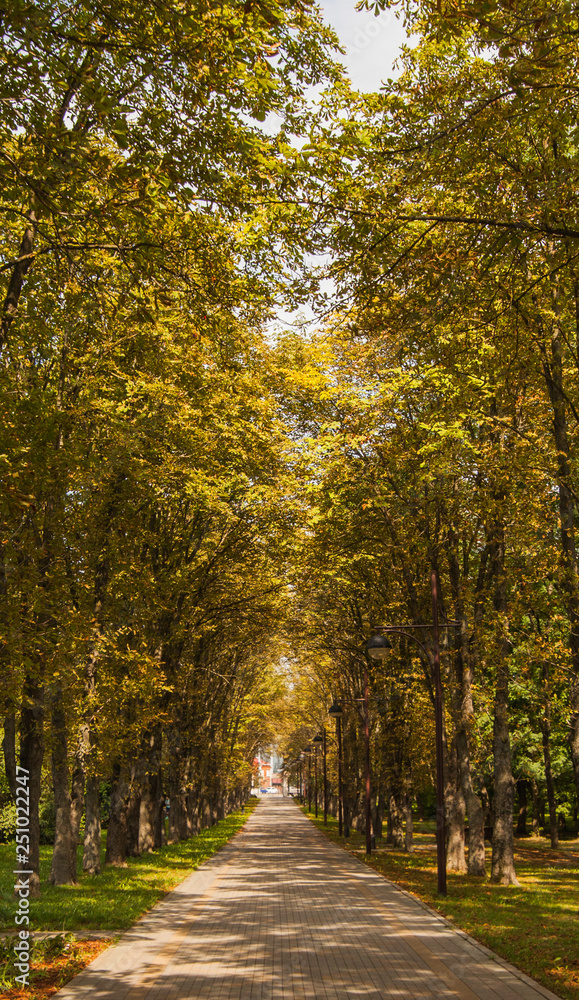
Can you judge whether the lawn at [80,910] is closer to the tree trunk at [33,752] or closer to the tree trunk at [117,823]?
the tree trunk at [117,823]

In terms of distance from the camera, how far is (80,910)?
12547mm

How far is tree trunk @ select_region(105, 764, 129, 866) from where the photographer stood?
21.8m

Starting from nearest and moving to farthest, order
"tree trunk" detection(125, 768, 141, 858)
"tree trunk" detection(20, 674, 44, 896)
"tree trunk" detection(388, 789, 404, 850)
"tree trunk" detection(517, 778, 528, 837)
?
"tree trunk" detection(20, 674, 44, 896)
"tree trunk" detection(125, 768, 141, 858)
"tree trunk" detection(388, 789, 404, 850)
"tree trunk" detection(517, 778, 528, 837)

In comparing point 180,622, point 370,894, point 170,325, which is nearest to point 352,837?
point 180,622

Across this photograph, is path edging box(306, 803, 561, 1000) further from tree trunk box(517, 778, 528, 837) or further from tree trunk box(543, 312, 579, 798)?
tree trunk box(517, 778, 528, 837)

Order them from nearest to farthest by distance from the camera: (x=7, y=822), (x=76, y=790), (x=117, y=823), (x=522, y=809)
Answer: (x=76, y=790), (x=117, y=823), (x=7, y=822), (x=522, y=809)

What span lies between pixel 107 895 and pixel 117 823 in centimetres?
762

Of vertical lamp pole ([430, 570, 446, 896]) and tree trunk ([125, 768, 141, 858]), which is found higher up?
vertical lamp pole ([430, 570, 446, 896])

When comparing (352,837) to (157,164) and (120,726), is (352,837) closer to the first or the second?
(120,726)

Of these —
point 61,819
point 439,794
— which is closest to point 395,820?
point 439,794

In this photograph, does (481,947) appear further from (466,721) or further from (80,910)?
(466,721)

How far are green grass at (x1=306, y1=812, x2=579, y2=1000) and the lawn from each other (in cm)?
500

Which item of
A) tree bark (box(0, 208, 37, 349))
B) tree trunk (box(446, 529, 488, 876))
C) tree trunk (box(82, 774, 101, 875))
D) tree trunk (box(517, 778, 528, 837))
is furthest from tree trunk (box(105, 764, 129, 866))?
tree trunk (box(517, 778, 528, 837))

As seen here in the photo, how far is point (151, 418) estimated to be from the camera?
16.0 meters
